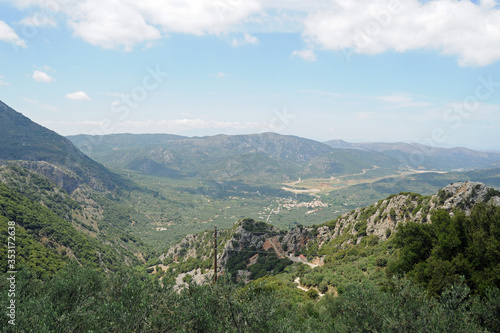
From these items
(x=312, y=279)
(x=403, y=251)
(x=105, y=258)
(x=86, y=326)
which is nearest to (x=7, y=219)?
(x=105, y=258)

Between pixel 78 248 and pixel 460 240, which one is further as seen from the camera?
pixel 78 248

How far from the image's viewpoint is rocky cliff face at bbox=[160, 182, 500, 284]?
147 ft

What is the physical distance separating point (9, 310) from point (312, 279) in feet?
122

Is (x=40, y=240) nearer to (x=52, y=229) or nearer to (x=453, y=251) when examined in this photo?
(x=52, y=229)

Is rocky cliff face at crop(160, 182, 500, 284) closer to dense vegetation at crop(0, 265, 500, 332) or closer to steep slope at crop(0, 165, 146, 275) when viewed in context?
dense vegetation at crop(0, 265, 500, 332)

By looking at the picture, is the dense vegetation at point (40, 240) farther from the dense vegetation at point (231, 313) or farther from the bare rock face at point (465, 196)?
the bare rock face at point (465, 196)

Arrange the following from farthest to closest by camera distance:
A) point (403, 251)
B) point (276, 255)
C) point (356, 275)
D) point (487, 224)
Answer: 1. point (276, 255)
2. point (356, 275)
3. point (403, 251)
4. point (487, 224)

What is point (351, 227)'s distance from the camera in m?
66.3

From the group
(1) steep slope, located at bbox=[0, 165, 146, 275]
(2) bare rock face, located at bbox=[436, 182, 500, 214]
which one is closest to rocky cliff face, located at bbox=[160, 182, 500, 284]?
(2) bare rock face, located at bbox=[436, 182, 500, 214]

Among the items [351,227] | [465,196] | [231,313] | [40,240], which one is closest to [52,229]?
[40,240]

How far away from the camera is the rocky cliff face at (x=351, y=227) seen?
44.9 metres

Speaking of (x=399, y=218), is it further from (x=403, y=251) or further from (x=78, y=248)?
(x=78, y=248)

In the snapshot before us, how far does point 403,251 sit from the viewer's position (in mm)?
32906

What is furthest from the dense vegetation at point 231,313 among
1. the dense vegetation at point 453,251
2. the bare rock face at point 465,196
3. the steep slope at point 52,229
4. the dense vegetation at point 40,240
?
the dense vegetation at point 40,240
